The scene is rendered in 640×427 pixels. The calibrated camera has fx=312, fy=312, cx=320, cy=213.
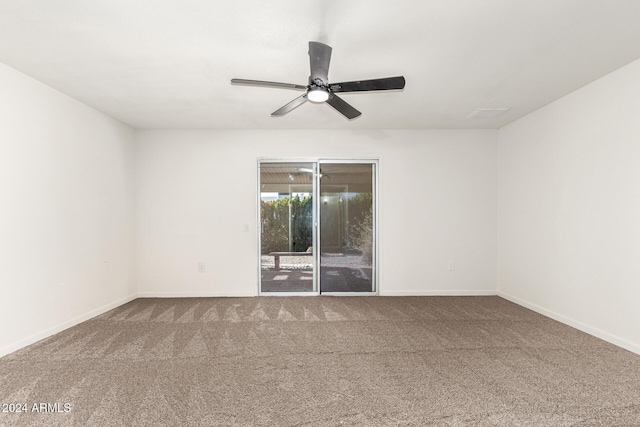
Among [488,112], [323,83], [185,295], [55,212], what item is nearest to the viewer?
[323,83]

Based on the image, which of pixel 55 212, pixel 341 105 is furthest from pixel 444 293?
pixel 55 212

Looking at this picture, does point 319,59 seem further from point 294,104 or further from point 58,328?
point 58,328

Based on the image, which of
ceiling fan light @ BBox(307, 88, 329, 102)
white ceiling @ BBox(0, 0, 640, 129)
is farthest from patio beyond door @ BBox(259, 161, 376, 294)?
ceiling fan light @ BBox(307, 88, 329, 102)

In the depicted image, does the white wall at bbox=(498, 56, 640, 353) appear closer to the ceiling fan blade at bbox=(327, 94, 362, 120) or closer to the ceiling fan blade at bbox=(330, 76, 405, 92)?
the ceiling fan blade at bbox=(330, 76, 405, 92)

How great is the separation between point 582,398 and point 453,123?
3.28 meters

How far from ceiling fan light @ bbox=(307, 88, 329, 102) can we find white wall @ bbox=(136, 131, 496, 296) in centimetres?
210

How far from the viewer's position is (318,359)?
2453 mm

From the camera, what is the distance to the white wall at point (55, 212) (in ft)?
8.50

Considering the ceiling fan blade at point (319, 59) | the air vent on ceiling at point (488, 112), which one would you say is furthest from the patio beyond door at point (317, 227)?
the ceiling fan blade at point (319, 59)

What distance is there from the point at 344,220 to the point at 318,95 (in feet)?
8.14

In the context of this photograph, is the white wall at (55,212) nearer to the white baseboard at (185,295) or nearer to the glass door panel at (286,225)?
the white baseboard at (185,295)

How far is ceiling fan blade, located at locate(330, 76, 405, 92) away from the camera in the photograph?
220 centimetres

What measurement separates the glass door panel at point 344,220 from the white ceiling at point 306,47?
Answer: 1.25 m

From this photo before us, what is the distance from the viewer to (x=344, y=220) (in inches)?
179
